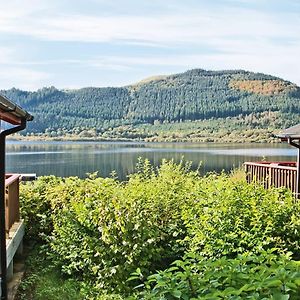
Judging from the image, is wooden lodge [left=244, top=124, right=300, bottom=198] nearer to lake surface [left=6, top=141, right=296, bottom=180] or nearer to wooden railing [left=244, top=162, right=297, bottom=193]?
wooden railing [left=244, top=162, right=297, bottom=193]

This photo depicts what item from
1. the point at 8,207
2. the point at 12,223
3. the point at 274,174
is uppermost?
the point at 8,207

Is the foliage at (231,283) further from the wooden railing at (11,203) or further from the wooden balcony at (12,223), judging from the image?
the wooden railing at (11,203)

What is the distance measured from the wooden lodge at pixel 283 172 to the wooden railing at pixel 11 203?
6031 mm

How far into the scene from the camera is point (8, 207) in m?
8.28

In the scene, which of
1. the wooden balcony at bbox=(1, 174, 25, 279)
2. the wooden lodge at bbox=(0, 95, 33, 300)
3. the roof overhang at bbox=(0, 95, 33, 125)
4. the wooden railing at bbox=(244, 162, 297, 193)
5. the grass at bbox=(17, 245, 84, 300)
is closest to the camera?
the roof overhang at bbox=(0, 95, 33, 125)

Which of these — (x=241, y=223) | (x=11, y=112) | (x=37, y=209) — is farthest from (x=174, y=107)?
(x=11, y=112)

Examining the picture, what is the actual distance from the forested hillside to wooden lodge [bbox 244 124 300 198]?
241 ft

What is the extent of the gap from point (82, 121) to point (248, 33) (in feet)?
194

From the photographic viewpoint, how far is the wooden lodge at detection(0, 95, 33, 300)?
6.96 m

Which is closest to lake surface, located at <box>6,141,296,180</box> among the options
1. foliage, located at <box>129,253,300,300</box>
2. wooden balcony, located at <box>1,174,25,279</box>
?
wooden balcony, located at <box>1,174,25,279</box>

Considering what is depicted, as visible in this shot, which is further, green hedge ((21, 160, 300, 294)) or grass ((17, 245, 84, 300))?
grass ((17, 245, 84, 300))

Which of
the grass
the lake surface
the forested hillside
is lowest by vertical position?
the lake surface

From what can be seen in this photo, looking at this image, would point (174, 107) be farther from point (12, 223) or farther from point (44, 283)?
point (44, 283)

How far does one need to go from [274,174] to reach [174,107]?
110 meters
